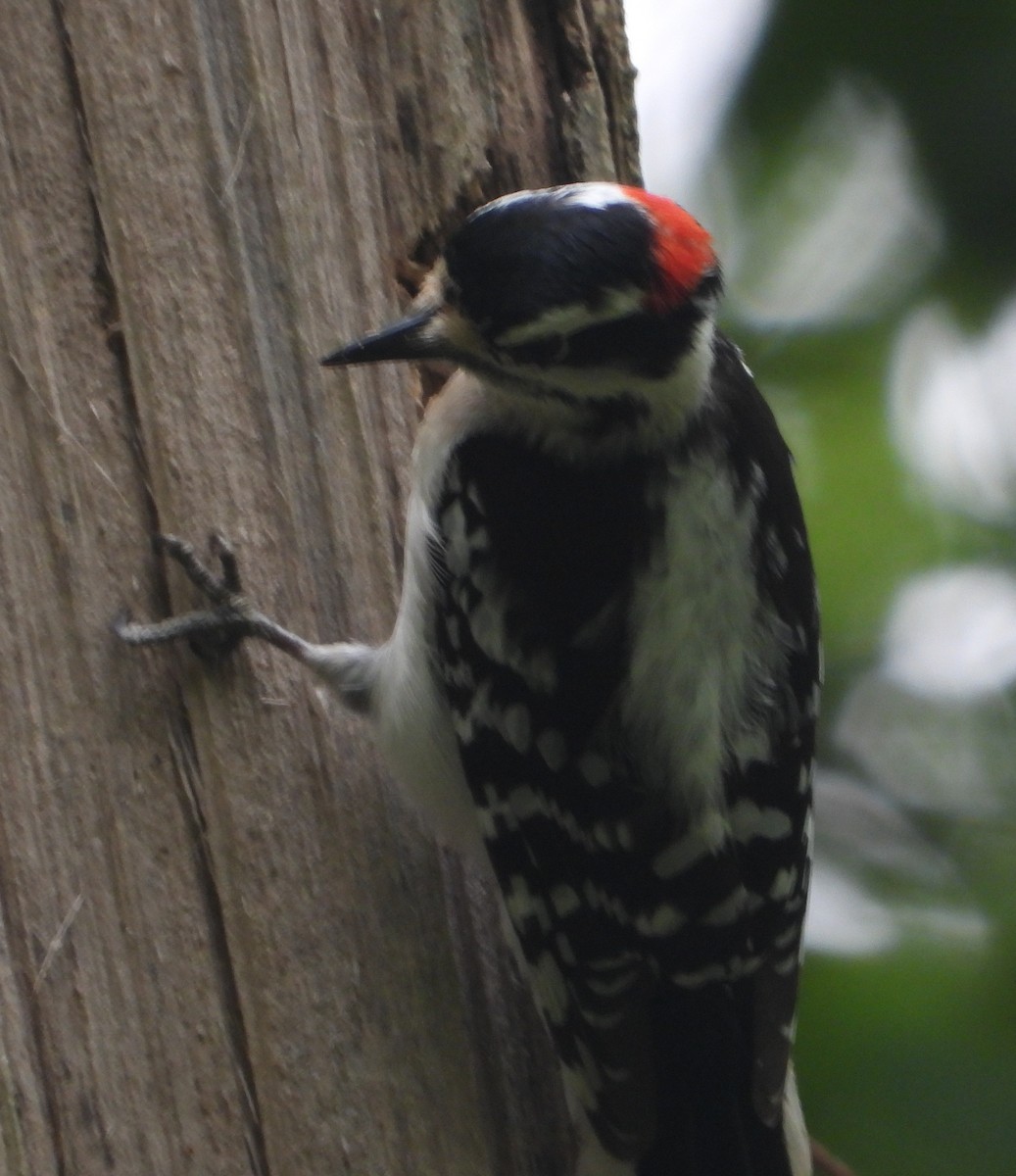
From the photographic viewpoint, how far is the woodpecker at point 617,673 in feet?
7.18

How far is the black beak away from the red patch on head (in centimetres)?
33

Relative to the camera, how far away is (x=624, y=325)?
218 cm

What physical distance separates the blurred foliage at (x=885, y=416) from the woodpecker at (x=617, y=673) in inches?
14.5

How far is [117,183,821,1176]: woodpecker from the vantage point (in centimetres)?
219

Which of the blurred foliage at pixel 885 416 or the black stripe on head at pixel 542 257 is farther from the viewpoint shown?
the blurred foliage at pixel 885 416

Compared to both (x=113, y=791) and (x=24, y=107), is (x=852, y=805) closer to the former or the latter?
(x=113, y=791)

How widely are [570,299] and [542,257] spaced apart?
73mm

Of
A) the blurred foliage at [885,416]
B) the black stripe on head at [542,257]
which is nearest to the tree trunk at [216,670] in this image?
the black stripe on head at [542,257]

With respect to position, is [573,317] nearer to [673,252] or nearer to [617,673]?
[673,252]

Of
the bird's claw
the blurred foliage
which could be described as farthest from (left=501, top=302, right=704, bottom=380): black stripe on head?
the blurred foliage

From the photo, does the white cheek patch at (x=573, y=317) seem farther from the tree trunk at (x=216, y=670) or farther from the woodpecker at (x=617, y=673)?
the tree trunk at (x=216, y=670)

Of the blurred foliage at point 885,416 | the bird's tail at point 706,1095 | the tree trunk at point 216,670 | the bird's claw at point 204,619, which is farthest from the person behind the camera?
the blurred foliage at point 885,416

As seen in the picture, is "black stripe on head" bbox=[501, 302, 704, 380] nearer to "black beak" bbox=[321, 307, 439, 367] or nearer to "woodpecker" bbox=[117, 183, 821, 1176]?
"woodpecker" bbox=[117, 183, 821, 1176]

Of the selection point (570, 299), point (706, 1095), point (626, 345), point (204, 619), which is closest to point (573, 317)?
point (570, 299)
